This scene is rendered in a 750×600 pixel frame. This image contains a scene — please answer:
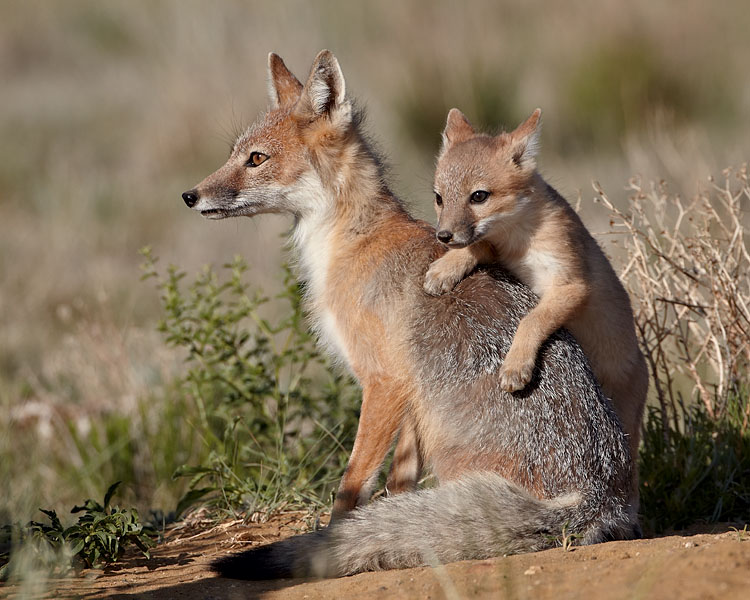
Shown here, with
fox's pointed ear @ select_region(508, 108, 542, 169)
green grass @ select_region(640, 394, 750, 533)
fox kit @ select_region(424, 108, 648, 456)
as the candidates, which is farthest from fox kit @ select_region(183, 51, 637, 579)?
green grass @ select_region(640, 394, 750, 533)

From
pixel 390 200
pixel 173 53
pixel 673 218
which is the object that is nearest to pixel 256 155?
pixel 390 200

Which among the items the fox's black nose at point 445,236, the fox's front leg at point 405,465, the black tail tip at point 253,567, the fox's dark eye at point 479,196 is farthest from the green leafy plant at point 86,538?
the fox's dark eye at point 479,196

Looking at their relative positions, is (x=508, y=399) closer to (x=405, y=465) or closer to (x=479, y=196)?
(x=405, y=465)

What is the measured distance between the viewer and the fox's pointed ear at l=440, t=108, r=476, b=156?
5176mm

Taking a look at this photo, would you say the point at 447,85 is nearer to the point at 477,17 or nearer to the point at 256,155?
the point at 477,17

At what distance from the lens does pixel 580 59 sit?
15.1 meters

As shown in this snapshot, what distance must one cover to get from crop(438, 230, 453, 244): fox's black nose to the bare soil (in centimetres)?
145

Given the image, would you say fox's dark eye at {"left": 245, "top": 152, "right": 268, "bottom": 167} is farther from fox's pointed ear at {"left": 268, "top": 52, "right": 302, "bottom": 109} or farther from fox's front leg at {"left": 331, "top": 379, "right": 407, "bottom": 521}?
fox's front leg at {"left": 331, "top": 379, "right": 407, "bottom": 521}

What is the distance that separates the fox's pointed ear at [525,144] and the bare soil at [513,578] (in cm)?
192

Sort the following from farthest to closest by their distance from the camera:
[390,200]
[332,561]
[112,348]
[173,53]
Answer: [173,53], [112,348], [390,200], [332,561]

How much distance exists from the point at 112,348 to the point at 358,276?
12.8ft

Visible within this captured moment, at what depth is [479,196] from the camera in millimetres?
4656

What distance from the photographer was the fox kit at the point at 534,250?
4.55 meters

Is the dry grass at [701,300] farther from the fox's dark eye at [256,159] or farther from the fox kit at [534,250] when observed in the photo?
the fox's dark eye at [256,159]
